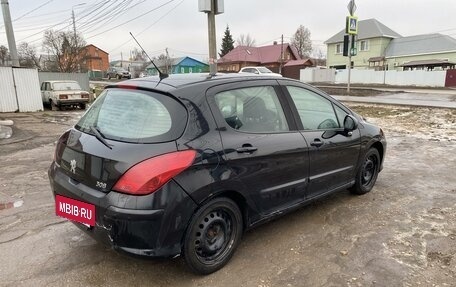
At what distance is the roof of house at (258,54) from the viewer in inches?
2447

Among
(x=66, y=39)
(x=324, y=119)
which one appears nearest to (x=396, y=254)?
(x=324, y=119)

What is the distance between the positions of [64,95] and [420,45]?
46.7 meters

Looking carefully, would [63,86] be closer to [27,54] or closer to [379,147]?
[379,147]

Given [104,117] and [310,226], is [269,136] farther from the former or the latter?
[104,117]

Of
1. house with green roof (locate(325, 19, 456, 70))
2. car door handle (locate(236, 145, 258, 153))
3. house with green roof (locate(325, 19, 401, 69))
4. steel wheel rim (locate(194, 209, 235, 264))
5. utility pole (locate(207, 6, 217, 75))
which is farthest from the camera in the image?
house with green roof (locate(325, 19, 401, 69))

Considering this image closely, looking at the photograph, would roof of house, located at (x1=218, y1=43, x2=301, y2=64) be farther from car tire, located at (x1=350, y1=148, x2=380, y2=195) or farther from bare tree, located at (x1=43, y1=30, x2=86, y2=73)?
car tire, located at (x1=350, y1=148, x2=380, y2=195)

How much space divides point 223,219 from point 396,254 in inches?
64.4

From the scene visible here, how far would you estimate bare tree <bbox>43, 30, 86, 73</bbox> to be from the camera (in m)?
33.8

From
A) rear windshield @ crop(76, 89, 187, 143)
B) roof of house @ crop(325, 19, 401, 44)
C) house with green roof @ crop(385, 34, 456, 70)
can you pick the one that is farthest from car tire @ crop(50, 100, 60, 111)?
roof of house @ crop(325, 19, 401, 44)

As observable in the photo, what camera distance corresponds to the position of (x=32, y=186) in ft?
17.1

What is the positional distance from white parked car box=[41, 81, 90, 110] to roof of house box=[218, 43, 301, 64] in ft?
155

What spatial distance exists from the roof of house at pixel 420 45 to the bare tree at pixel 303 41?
1367 inches

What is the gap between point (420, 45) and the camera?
157 ft

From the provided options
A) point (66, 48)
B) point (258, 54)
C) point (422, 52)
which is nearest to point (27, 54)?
point (66, 48)
